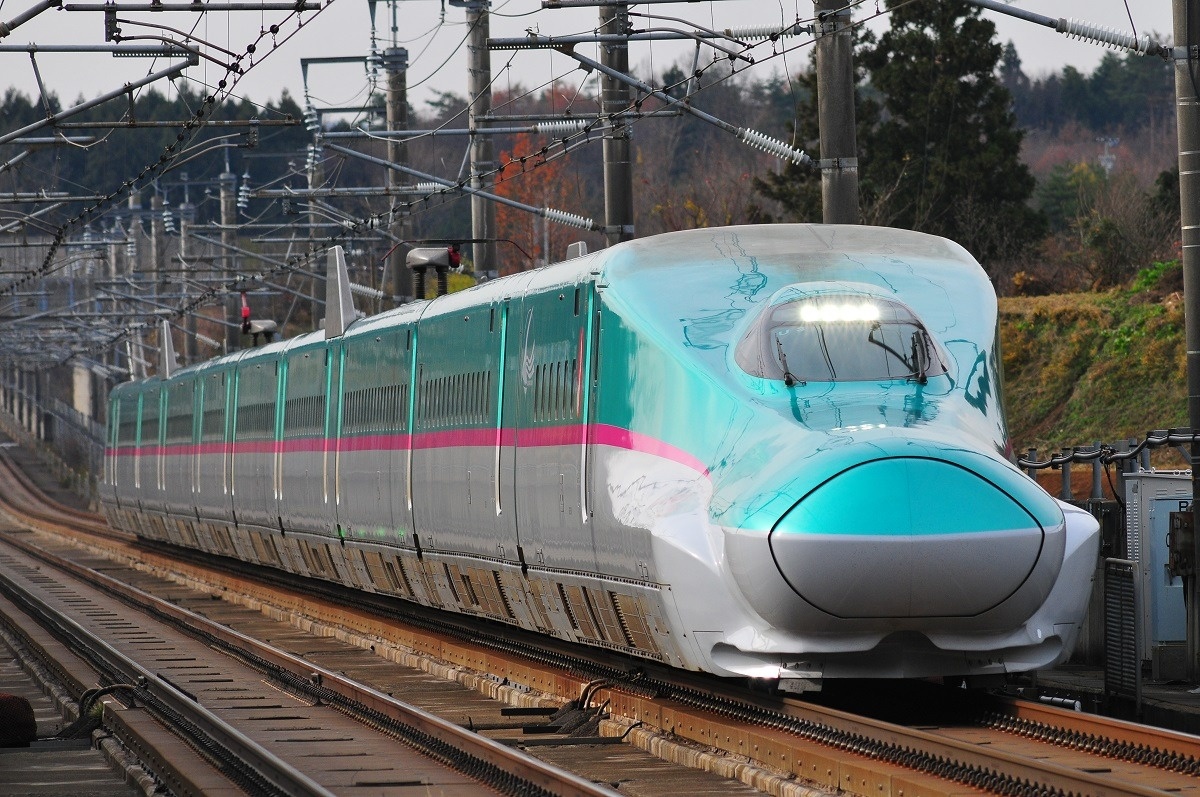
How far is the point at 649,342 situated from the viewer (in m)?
12.9

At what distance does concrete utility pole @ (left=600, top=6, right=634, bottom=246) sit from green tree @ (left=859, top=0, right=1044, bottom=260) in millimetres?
31838

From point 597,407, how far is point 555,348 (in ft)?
4.75

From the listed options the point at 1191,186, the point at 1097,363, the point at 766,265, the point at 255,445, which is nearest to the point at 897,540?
the point at 766,265

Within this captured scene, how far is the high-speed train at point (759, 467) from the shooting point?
1080cm

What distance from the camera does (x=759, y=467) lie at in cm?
1124

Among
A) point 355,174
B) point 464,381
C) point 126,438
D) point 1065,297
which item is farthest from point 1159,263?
point 355,174

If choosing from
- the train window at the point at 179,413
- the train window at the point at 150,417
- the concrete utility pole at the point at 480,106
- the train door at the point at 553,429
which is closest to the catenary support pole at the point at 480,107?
the concrete utility pole at the point at 480,106

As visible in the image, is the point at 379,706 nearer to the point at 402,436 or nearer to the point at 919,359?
the point at 919,359

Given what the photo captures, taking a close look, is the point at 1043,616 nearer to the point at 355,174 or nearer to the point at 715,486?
the point at 715,486

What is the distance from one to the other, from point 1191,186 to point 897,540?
506 centimetres

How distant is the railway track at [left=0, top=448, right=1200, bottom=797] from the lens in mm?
9617

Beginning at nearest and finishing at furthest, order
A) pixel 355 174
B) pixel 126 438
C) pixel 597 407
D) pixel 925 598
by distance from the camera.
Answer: pixel 925 598 < pixel 597 407 < pixel 126 438 < pixel 355 174

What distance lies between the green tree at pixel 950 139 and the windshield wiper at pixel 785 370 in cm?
4373

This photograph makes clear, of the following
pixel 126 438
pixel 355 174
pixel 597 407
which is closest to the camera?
pixel 597 407
